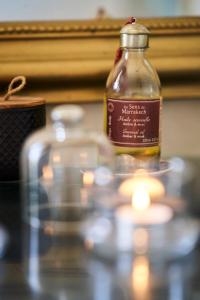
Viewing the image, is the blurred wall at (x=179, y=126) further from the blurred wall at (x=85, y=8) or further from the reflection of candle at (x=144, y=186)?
the reflection of candle at (x=144, y=186)

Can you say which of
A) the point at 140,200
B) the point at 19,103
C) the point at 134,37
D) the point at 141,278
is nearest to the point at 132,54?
the point at 134,37

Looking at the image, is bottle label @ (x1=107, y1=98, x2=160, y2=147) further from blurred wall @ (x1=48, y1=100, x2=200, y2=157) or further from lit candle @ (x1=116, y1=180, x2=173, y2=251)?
blurred wall @ (x1=48, y1=100, x2=200, y2=157)

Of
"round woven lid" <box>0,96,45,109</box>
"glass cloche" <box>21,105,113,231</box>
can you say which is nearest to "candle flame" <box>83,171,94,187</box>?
"glass cloche" <box>21,105,113,231</box>

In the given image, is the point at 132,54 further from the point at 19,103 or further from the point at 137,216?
the point at 137,216

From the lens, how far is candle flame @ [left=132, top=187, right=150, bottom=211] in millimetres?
540

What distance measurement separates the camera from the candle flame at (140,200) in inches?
21.3

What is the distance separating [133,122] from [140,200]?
18 centimetres

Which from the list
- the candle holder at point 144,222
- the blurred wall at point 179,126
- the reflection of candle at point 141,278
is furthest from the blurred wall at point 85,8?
the reflection of candle at point 141,278

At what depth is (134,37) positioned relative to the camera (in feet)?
2.37

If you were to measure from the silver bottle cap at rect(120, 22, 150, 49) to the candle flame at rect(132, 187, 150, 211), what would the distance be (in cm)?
22

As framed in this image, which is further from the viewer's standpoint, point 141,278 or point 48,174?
point 48,174

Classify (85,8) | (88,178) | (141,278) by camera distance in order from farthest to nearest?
(85,8)
(88,178)
(141,278)

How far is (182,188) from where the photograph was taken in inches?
23.4

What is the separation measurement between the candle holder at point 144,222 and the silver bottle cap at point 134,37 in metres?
0.19
